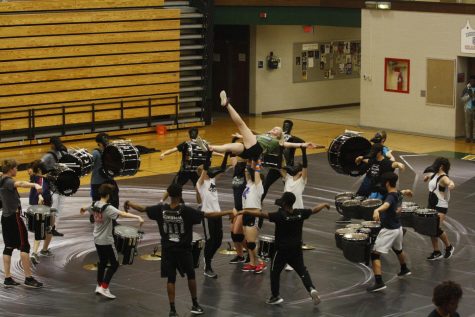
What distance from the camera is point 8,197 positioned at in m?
13.3

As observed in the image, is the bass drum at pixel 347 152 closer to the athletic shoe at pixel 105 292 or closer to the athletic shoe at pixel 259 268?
the athletic shoe at pixel 259 268

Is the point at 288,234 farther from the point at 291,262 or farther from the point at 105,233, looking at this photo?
the point at 105,233

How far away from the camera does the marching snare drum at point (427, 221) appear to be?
14.6 metres

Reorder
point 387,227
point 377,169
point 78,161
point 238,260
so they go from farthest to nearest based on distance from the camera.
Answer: point 377,169 < point 78,161 < point 238,260 < point 387,227

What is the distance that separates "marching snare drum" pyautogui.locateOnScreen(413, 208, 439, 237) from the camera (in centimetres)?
1458

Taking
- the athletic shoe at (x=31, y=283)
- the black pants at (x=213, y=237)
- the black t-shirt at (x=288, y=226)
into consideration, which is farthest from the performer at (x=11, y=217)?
the black t-shirt at (x=288, y=226)

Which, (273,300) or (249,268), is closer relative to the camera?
(273,300)

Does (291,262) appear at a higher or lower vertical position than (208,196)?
lower

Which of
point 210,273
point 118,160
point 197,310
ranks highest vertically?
point 118,160

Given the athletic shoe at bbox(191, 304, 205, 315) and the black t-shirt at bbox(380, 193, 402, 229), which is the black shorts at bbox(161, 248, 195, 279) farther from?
the black t-shirt at bbox(380, 193, 402, 229)

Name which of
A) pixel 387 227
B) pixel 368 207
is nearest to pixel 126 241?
pixel 387 227

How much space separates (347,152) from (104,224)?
5.37 meters

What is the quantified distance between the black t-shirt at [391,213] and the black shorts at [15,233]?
15.3 feet

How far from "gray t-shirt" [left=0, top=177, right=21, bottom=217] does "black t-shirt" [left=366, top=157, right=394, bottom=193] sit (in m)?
5.43
